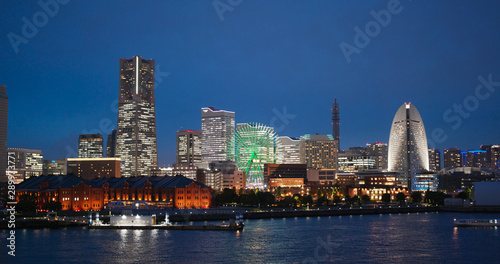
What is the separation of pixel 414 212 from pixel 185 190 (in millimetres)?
58819

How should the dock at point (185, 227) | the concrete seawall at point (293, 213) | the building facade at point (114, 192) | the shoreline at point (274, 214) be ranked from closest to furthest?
the dock at point (185, 227) → the shoreline at point (274, 214) → the concrete seawall at point (293, 213) → the building facade at point (114, 192)

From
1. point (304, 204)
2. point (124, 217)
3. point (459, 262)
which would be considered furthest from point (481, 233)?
point (304, 204)

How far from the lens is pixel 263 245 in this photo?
6291 cm

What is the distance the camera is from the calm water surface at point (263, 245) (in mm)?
53875

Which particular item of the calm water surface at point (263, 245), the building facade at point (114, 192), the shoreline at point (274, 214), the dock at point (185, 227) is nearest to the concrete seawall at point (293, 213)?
the shoreline at point (274, 214)

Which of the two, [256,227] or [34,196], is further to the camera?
[34,196]

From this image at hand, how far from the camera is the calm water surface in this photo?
2121 inches

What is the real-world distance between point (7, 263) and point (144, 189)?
2959 inches

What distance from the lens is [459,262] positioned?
5253 centimetres

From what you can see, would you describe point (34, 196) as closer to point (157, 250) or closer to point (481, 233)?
point (157, 250)

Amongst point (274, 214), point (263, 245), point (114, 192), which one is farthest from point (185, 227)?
point (114, 192)

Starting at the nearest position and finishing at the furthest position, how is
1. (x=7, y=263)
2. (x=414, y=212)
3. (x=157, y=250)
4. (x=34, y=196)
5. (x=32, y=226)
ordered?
(x=7, y=263) < (x=157, y=250) < (x=32, y=226) < (x=34, y=196) < (x=414, y=212)

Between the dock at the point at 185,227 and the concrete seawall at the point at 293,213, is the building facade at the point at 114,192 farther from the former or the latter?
the dock at the point at 185,227

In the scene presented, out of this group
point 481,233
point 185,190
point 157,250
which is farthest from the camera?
point 185,190
